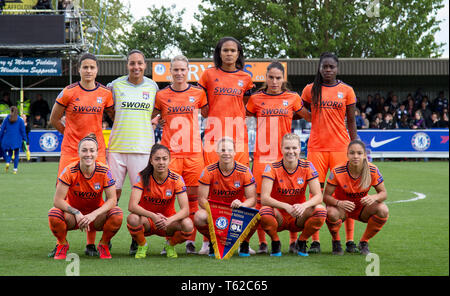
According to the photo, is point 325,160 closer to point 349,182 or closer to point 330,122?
point 330,122

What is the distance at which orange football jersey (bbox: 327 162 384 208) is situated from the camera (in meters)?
6.11

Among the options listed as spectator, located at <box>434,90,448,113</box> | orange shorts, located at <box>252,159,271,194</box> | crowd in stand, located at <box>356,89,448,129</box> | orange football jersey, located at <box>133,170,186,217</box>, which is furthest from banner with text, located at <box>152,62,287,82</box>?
orange football jersey, located at <box>133,170,186,217</box>

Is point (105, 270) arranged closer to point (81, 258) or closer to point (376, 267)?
point (81, 258)

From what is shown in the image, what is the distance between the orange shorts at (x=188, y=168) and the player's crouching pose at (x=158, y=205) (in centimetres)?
33

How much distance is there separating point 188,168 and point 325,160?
4.64 feet

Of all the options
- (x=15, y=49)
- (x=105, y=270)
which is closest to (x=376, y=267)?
(x=105, y=270)

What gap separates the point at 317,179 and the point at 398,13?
1258 inches

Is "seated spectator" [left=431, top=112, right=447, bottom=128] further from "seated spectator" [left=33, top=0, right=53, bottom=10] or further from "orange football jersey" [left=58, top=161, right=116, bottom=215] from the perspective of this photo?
"orange football jersey" [left=58, top=161, right=116, bottom=215]

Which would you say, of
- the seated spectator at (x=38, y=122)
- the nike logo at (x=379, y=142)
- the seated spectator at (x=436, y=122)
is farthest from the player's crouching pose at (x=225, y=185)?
the seated spectator at (x=38, y=122)

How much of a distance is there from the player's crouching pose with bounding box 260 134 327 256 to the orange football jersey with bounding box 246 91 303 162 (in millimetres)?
436

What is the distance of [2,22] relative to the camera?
22188 millimetres

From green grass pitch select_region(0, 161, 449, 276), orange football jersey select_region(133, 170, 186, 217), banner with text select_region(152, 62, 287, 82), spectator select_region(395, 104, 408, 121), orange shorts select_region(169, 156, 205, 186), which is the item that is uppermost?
banner with text select_region(152, 62, 287, 82)

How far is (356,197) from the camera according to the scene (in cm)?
618

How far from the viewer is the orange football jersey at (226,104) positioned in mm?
6410
